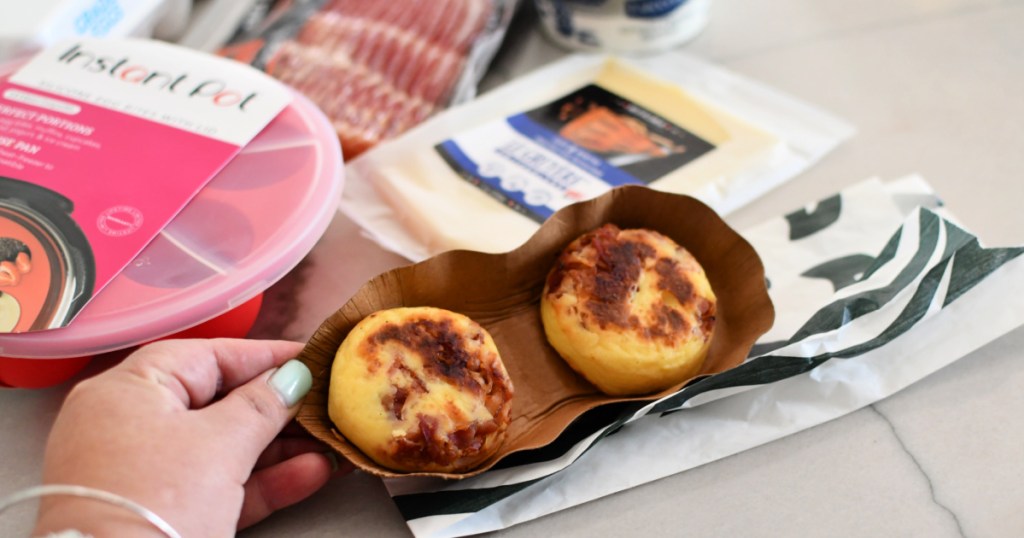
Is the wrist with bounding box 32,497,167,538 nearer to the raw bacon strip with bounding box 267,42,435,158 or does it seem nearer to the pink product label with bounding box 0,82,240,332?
the pink product label with bounding box 0,82,240,332

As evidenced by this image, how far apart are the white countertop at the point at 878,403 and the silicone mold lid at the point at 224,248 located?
0.11 metres

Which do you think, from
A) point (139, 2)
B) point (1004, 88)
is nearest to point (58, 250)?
point (139, 2)

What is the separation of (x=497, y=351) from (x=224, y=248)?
0.25m

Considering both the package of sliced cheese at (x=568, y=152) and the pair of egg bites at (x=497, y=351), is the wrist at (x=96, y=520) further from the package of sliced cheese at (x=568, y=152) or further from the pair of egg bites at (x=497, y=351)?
the package of sliced cheese at (x=568, y=152)

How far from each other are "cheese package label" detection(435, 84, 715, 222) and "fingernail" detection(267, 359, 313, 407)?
0.34m

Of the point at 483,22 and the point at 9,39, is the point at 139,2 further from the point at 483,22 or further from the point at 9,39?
the point at 483,22

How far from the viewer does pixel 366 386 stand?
0.60m

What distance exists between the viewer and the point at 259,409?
574mm

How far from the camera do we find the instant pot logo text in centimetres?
83

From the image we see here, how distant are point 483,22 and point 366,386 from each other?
26.3 inches

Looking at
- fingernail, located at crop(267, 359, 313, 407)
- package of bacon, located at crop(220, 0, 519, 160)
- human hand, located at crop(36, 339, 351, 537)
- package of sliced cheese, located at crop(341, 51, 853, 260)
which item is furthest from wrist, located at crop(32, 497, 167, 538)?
package of bacon, located at crop(220, 0, 519, 160)

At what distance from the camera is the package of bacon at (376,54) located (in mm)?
1011

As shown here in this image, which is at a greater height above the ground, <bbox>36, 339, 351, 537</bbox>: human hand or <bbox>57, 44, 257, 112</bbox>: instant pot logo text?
<bbox>57, 44, 257, 112</bbox>: instant pot logo text

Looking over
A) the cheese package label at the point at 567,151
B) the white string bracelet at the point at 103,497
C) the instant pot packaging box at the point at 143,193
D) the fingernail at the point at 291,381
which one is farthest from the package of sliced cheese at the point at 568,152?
the white string bracelet at the point at 103,497
